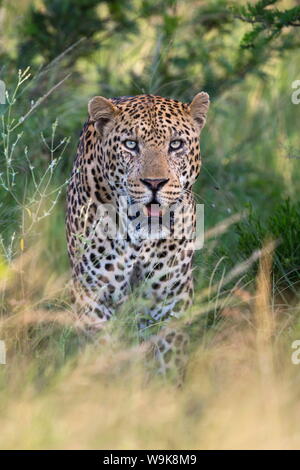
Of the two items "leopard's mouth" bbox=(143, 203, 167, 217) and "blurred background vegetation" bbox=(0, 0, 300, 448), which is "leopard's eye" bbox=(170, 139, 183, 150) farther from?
"blurred background vegetation" bbox=(0, 0, 300, 448)

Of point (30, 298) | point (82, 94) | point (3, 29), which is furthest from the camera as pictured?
point (82, 94)

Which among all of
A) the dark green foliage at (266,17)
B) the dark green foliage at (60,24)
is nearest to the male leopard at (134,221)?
the dark green foliage at (266,17)

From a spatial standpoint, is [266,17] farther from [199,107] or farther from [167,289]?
[167,289]

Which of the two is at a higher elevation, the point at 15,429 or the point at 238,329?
the point at 238,329

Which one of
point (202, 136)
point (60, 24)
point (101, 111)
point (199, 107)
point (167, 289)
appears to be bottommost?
point (167, 289)

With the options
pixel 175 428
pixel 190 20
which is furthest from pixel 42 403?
pixel 190 20

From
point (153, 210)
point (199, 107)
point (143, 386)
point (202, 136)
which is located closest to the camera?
point (143, 386)

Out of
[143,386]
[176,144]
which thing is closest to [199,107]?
[176,144]

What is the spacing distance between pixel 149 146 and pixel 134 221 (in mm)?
495

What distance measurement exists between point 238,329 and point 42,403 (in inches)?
71.5

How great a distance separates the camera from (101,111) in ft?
20.7

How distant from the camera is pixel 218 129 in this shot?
10.2m

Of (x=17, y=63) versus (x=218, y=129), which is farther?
(x=218, y=129)

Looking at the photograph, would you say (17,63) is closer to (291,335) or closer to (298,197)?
(298,197)
